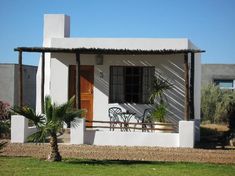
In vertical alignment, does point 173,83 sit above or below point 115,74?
below

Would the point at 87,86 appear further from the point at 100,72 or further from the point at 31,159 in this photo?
the point at 31,159

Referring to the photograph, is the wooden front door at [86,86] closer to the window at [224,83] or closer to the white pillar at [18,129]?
the white pillar at [18,129]

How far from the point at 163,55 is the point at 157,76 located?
2.71 ft

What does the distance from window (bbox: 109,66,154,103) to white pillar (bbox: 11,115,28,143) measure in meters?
3.99

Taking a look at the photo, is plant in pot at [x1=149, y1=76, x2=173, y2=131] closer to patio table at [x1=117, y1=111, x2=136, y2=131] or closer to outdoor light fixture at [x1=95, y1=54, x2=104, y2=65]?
patio table at [x1=117, y1=111, x2=136, y2=131]

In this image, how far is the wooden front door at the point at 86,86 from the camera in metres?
18.7

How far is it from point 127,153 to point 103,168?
2849 mm

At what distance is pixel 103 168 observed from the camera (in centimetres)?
1113

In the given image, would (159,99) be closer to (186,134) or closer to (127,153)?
(186,134)

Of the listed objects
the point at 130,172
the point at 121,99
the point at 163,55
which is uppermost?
the point at 163,55

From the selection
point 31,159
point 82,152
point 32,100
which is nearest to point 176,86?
point 82,152

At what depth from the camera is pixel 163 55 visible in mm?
18156

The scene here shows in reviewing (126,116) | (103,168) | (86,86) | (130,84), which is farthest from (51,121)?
(130,84)

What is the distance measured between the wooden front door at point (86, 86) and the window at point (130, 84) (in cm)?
78
